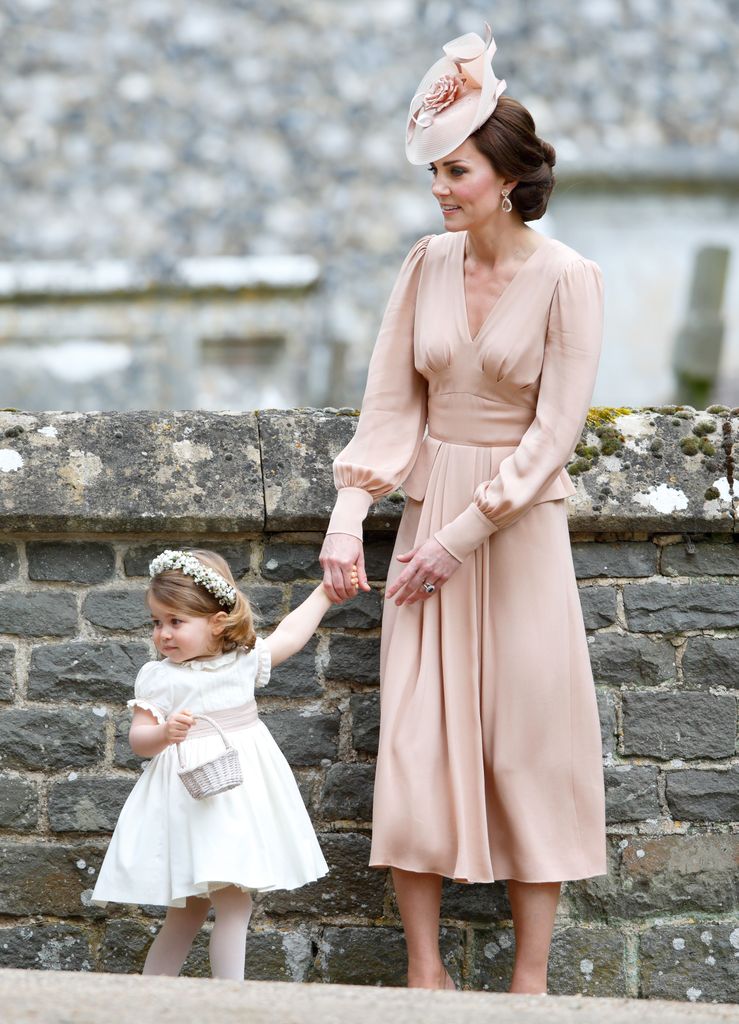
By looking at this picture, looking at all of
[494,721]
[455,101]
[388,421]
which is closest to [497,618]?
[494,721]

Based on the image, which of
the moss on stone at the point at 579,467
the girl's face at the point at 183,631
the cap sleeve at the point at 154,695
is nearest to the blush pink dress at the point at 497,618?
the moss on stone at the point at 579,467

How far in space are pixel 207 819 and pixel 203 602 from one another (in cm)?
44

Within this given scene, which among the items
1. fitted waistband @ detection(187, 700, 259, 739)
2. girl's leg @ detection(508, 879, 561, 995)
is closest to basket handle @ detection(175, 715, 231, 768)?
fitted waistband @ detection(187, 700, 259, 739)

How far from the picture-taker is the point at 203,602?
3.18 m

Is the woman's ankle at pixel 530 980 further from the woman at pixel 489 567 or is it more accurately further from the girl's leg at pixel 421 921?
the girl's leg at pixel 421 921

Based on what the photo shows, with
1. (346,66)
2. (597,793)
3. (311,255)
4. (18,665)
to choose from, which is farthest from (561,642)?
(346,66)

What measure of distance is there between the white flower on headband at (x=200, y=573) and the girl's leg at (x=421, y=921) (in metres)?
0.71

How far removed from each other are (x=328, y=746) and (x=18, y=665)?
2.55 ft

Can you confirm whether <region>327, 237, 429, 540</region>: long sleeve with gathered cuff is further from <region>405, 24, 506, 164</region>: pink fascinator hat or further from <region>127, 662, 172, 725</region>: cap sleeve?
<region>127, 662, 172, 725</region>: cap sleeve

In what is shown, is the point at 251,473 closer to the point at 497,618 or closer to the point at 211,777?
the point at 497,618

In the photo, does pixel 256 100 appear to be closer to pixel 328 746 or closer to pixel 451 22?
pixel 451 22

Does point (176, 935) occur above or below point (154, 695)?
below

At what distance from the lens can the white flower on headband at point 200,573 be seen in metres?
3.17

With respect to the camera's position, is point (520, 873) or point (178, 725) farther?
point (520, 873)
